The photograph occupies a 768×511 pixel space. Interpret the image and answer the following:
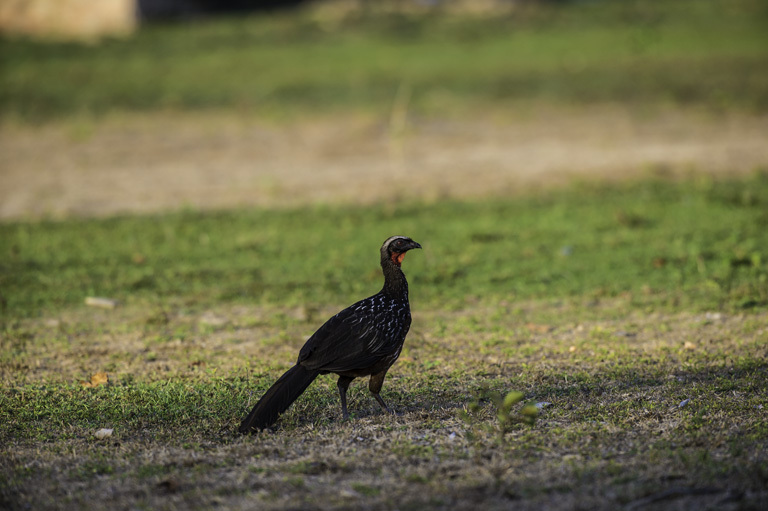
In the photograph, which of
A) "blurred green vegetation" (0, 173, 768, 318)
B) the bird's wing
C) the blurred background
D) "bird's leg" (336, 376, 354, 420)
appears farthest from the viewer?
the blurred background

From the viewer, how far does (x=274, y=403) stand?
5.32 meters

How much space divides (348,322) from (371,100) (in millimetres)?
14135

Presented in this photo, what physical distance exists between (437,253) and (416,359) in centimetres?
362

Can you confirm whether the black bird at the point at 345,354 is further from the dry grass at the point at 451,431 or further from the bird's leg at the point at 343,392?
the dry grass at the point at 451,431

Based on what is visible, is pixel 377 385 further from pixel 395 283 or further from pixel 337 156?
pixel 337 156

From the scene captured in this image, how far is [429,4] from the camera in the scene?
1101 inches

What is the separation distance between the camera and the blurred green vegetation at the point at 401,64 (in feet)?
63.7

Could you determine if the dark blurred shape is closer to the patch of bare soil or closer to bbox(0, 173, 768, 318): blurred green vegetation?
the patch of bare soil

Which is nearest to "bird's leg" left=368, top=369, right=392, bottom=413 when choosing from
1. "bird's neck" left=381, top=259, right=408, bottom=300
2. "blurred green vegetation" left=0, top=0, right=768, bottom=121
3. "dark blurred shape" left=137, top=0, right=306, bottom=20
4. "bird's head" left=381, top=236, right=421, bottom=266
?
"bird's neck" left=381, top=259, right=408, bottom=300

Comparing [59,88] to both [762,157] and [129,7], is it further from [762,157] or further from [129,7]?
[762,157]

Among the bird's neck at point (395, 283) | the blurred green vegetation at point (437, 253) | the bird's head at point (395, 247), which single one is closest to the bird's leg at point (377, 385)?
the bird's neck at point (395, 283)

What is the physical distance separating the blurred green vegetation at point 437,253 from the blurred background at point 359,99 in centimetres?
136

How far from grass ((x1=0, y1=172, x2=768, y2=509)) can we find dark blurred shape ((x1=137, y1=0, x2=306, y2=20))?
48.2ft

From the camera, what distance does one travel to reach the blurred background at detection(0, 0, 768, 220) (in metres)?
14.8
